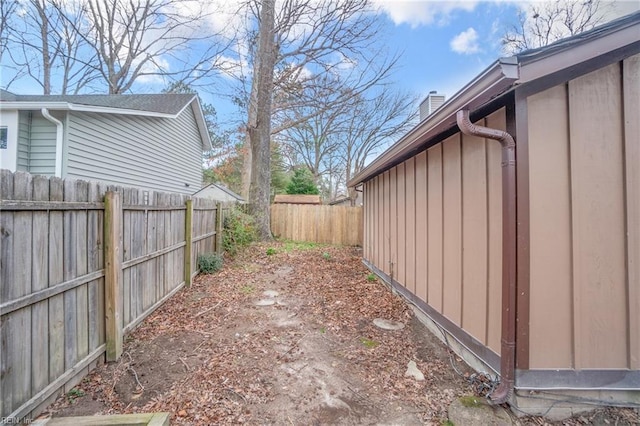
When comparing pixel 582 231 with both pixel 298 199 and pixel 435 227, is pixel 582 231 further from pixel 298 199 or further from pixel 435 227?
pixel 298 199

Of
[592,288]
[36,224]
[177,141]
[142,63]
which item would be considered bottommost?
[592,288]

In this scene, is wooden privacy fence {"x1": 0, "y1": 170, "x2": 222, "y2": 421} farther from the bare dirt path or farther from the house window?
the house window

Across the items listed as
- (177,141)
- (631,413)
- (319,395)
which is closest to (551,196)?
(631,413)

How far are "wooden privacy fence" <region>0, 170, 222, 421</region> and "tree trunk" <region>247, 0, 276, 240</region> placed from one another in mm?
6826

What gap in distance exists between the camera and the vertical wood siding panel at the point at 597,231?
2.29m

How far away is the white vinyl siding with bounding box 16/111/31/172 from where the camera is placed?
6.46m

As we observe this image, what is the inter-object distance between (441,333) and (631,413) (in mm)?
1548

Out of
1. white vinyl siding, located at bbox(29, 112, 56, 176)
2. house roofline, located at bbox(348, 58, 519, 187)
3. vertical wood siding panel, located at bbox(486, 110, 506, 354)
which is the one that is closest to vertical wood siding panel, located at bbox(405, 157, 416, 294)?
house roofline, located at bbox(348, 58, 519, 187)

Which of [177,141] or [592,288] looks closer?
[592,288]

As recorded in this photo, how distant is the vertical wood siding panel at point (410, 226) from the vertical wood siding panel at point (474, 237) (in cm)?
133

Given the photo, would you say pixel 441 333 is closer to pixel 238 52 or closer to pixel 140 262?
pixel 140 262

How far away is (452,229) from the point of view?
3.24 m

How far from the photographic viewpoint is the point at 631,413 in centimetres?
220

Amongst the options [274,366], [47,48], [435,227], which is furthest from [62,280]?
[47,48]
